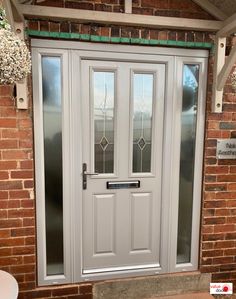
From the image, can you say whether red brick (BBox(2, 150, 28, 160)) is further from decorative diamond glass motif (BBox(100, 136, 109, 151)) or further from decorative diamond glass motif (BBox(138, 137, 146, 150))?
decorative diamond glass motif (BBox(138, 137, 146, 150))

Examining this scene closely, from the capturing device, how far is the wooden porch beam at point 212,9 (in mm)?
1984

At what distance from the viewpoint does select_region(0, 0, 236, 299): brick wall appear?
1.91 metres

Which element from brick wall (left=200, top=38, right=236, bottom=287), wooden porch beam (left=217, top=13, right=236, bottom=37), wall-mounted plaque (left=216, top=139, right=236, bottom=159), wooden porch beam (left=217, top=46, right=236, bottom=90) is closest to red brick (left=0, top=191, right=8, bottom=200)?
brick wall (left=200, top=38, right=236, bottom=287)

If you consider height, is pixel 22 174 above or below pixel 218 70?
below

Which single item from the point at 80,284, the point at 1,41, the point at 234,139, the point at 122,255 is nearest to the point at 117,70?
the point at 1,41

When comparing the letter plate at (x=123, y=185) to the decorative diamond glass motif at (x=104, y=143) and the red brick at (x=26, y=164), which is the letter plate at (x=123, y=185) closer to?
the decorative diamond glass motif at (x=104, y=143)

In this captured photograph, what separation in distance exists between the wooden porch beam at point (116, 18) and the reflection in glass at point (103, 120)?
38 centimetres

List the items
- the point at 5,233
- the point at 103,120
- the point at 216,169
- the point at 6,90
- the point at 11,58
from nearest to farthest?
1. the point at 11,58
2. the point at 6,90
3. the point at 5,233
4. the point at 103,120
5. the point at 216,169

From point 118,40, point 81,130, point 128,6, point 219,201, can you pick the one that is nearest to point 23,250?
point 81,130

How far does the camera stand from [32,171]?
1972 mm

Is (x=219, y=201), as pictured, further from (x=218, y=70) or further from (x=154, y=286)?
(x=218, y=70)

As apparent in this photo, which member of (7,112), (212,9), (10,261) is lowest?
(10,261)

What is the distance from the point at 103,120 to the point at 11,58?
35.4 inches

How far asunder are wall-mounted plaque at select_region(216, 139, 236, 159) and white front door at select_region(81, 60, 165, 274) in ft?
1.58
